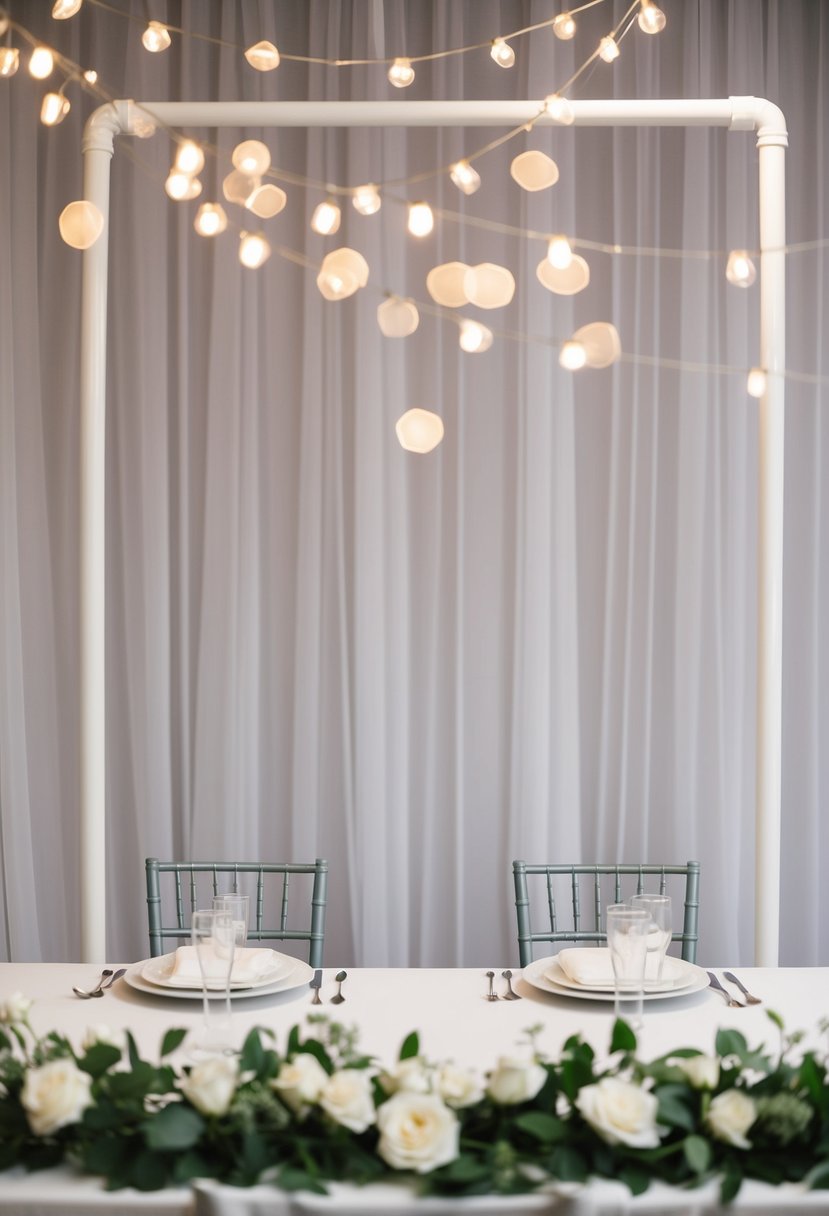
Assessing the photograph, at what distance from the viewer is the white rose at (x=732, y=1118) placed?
1.12m

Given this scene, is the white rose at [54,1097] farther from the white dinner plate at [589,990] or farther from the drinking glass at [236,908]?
the white dinner plate at [589,990]

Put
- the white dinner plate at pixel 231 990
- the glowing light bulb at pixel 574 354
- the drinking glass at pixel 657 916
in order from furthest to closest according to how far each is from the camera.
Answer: the white dinner plate at pixel 231 990 → the drinking glass at pixel 657 916 → the glowing light bulb at pixel 574 354

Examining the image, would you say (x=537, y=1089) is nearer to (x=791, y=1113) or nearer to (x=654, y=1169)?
(x=654, y=1169)

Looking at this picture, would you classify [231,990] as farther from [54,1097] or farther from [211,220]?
[211,220]

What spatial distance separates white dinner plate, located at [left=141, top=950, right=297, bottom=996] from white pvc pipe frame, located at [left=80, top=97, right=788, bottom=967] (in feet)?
1.71

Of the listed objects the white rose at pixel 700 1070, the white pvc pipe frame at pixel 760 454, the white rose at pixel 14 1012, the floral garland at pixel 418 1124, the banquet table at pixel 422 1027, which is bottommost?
the banquet table at pixel 422 1027

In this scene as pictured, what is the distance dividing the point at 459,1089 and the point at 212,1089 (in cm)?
24

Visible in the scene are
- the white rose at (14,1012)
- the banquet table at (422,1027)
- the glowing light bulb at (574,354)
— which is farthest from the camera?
the glowing light bulb at (574,354)

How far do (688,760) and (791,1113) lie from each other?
6.42ft

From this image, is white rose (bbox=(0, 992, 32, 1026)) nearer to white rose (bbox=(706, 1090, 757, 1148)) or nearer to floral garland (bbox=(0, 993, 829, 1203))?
floral garland (bbox=(0, 993, 829, 1203))

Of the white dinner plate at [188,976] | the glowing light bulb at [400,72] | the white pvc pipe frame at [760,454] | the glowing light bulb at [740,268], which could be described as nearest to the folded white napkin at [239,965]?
the white dinner plate at [188,976]

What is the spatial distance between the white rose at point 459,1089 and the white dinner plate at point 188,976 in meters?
0.50

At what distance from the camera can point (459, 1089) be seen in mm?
1152

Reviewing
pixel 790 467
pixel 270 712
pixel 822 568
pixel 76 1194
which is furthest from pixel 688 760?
pixel 76 1194
